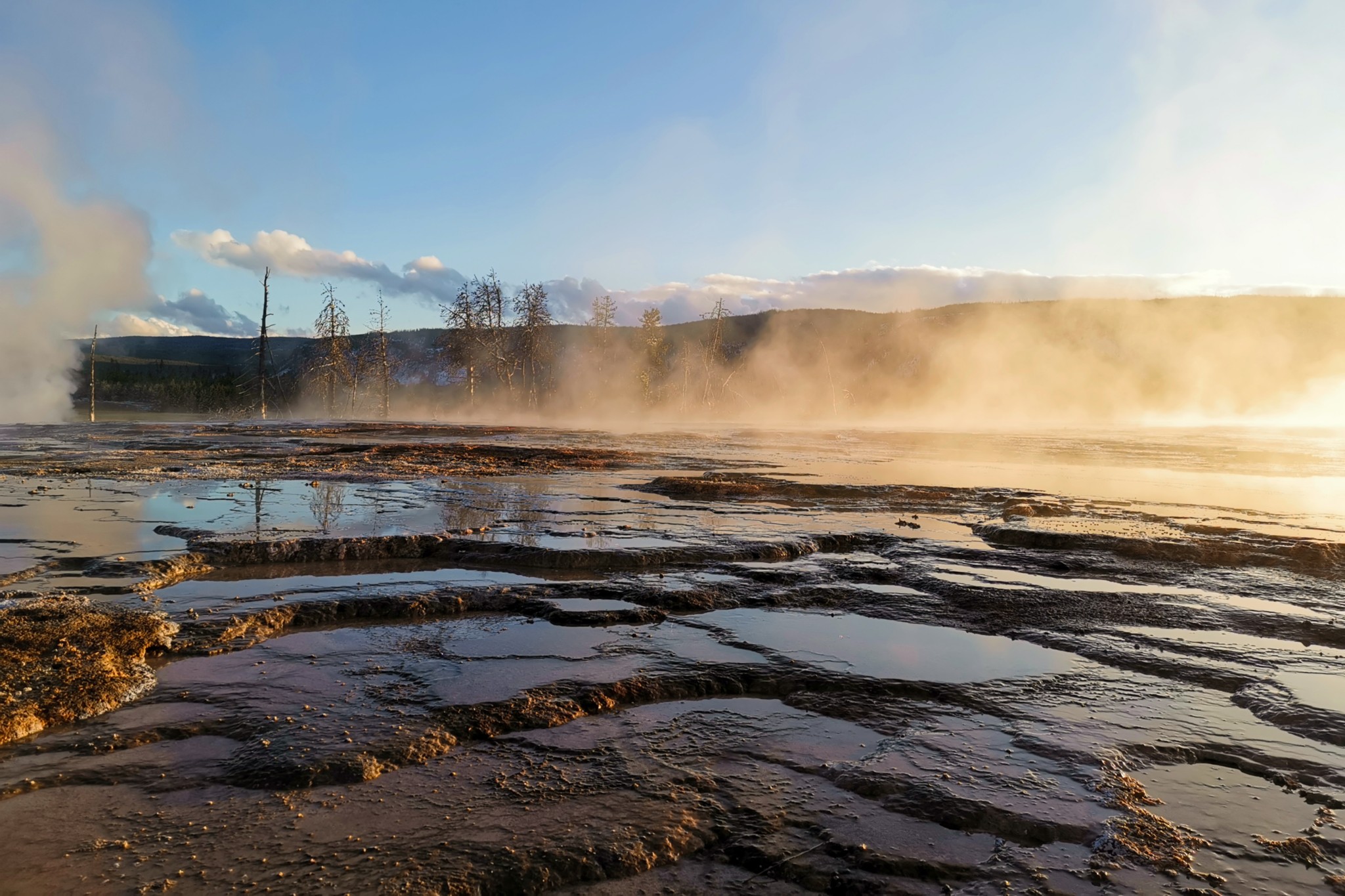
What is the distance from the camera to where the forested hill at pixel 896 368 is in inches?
2598

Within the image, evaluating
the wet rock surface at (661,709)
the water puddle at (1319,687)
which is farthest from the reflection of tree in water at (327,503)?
the water puddle at (1319,687)

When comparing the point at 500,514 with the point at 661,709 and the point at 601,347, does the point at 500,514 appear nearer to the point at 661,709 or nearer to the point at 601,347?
the point at 661,709

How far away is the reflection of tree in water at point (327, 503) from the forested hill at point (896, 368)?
4215 centimetres

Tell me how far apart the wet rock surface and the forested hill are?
47953 mm

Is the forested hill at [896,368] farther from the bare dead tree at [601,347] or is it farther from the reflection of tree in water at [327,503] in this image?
the reflection of tree in water at [327,503]

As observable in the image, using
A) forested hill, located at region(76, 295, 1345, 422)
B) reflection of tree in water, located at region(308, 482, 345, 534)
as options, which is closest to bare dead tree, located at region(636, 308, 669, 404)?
forested hill, located at region(76, 295, 1345, 422)

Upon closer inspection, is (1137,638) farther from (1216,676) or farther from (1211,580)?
(1211,580)

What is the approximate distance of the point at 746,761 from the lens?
3146 mm

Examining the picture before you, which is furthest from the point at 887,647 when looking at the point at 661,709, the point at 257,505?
the point at 257,505

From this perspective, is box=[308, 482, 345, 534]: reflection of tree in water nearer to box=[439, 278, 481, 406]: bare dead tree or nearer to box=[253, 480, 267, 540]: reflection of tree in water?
box=[253, 480, 267, 540]: reflection of tree in water

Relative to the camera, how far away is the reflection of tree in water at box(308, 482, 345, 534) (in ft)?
27.2

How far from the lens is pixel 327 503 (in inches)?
384

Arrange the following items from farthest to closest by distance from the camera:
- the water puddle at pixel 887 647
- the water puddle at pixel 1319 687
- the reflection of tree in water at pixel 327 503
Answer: the reflection of tree in water at pixel 327 503 → the water puddle at pixel 887 647 → the water puddle at pixel 1319 687

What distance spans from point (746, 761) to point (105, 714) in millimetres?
2913
